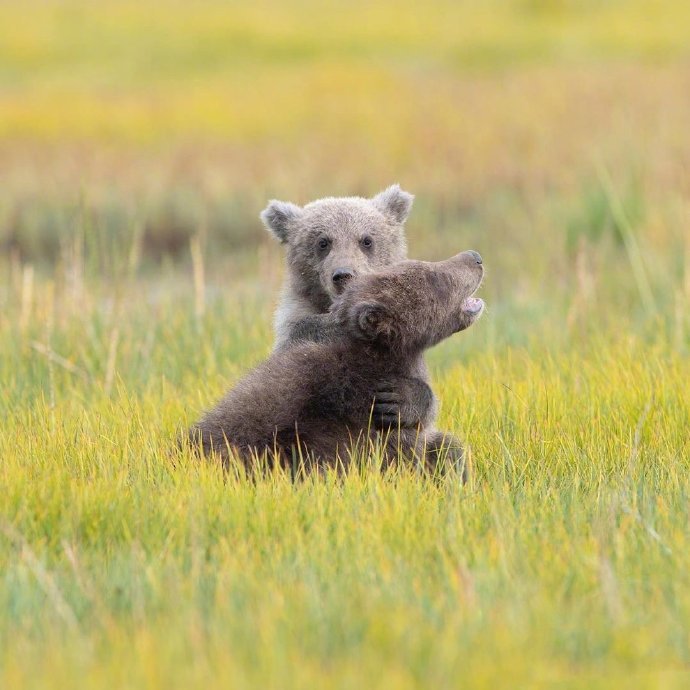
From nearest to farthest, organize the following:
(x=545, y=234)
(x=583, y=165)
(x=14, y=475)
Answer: (x=14, y=475) → (x=545, y=234) → (x=583, y=165)

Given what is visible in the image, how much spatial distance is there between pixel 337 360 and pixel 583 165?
34.4ft

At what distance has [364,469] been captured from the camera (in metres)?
4.60

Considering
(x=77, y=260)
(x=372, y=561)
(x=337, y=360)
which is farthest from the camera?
(x=77, y=260)

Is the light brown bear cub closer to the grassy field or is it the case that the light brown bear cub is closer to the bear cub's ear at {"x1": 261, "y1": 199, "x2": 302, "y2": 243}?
the bear cub's ear at {"x1": 261, "y1": 199, "x2": 302, "y2": 243}

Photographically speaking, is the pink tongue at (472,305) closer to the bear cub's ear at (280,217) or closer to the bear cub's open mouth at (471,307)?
the bear cub's open mouth at (471,307)

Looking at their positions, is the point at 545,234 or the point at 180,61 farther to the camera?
the point at 180,61

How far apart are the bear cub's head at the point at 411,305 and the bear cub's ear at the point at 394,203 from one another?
7.50ft

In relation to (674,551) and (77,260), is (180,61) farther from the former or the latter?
(674,551)

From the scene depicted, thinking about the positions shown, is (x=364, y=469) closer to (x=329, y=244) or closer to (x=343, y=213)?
(x=329, y=244)

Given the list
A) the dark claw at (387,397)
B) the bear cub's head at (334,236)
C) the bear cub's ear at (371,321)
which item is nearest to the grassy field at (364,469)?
the dark claw at (387,397)

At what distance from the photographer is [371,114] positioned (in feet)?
63.2

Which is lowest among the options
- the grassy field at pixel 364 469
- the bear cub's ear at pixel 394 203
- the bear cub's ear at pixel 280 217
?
the grassy field at pixel 364 469

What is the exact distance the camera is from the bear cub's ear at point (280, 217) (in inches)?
305

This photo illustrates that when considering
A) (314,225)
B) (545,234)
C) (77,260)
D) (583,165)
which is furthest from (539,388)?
(583,165)
